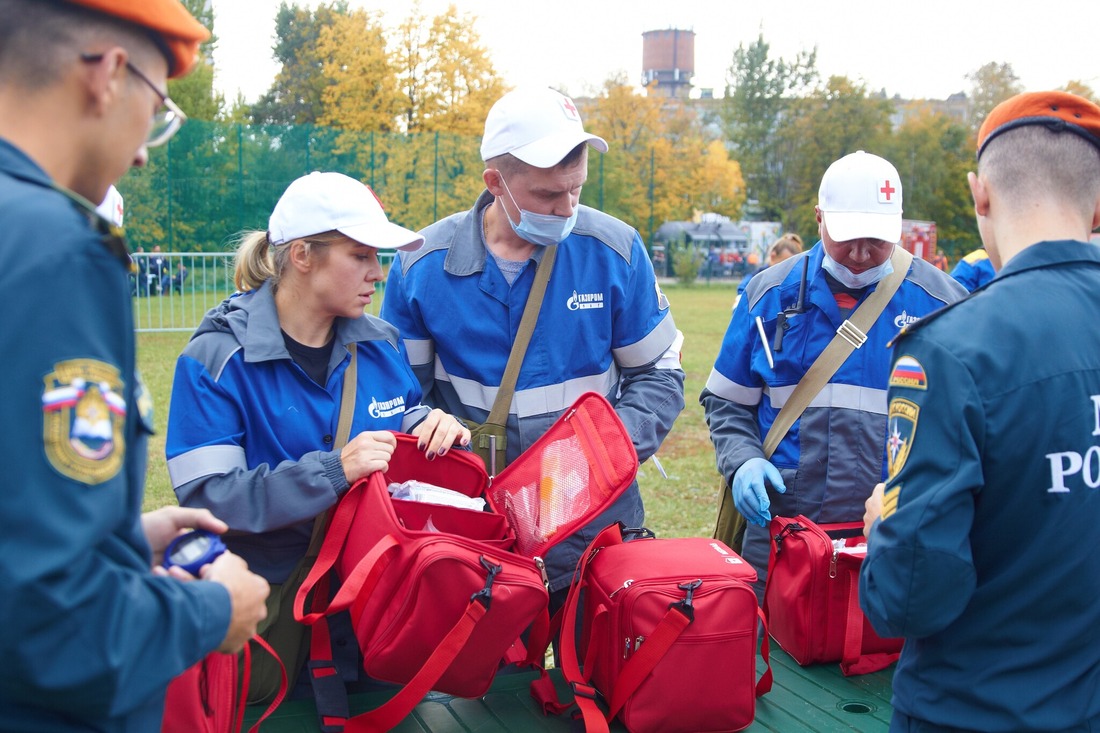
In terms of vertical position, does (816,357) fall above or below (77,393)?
below

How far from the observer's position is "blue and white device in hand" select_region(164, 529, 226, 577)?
5.08 ft

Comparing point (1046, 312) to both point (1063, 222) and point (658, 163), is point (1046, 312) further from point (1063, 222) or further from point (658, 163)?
point (658, 163)

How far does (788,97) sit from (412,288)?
50.8 metres

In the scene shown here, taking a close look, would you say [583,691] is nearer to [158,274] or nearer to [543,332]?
[543,332]

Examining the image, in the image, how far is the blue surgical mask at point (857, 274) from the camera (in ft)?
10.3

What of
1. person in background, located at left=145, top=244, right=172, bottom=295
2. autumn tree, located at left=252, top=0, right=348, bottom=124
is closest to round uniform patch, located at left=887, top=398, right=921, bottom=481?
person in background, located at left=145, top=244, right=172, bottom=295

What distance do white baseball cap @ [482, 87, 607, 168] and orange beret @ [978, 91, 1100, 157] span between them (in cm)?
134

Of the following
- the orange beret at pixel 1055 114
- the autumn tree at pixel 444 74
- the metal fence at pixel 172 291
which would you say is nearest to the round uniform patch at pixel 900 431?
the orange beret at pixel 1055 114

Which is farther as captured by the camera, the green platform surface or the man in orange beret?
the green platform surface

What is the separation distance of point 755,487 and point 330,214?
1604 millimetres

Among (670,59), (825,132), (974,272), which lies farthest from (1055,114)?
(670,59)

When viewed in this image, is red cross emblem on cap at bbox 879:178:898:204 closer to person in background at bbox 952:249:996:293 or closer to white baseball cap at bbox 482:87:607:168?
white baseball cap at bbox 482:87:607:168

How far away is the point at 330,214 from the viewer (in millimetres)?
2643

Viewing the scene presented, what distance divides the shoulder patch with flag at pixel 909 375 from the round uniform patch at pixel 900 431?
0.03 meters
